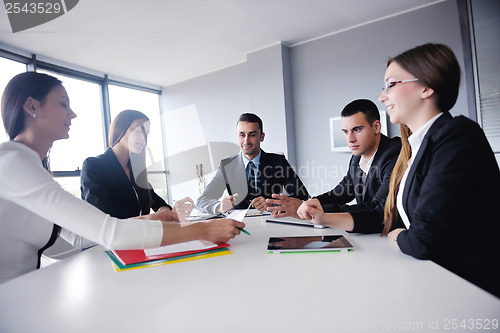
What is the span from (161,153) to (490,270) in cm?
666

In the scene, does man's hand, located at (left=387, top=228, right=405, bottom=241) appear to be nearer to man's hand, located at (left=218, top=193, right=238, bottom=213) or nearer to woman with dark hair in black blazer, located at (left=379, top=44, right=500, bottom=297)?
woman with dark hair in black blazer, located at (left=379, top=44, right=500, bottom=297)

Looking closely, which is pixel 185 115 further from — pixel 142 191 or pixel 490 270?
pixel 490 270

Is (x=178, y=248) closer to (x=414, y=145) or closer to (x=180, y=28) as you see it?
(x=414, y=145)

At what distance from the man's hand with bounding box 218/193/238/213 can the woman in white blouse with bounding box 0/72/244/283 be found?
2.60ft

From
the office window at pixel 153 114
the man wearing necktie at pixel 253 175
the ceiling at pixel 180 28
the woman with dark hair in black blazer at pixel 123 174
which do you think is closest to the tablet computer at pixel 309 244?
the woman with dark hair in black blazer at pixel 123 174

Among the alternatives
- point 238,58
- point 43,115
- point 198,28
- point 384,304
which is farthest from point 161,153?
point 384,304

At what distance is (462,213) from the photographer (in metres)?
0.93

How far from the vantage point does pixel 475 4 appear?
10.1 feet

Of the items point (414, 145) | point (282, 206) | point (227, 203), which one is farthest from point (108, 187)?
point (414, 145)

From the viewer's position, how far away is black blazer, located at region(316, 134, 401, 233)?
130 centimetres

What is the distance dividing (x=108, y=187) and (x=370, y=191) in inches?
68.5

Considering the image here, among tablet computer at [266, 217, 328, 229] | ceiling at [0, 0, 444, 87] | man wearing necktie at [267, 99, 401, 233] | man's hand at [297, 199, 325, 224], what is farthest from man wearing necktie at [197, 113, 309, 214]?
ceiling at [0, 0, 444, 87]

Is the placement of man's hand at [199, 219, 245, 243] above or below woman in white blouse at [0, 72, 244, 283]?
below

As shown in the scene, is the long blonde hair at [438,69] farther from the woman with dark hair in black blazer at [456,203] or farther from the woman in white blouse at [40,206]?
the woman in white blouse at [40,206]
